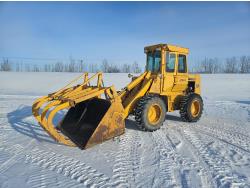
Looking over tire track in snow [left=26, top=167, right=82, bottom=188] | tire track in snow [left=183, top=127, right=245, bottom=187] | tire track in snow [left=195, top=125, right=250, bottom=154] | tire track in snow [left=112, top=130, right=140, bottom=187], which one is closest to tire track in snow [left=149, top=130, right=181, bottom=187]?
tire track in snow [left=112, top=130, right=140, bottom=187]

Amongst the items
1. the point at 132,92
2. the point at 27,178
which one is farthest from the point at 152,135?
the point at 27,178

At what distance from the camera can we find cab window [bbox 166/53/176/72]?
7017 millimetres

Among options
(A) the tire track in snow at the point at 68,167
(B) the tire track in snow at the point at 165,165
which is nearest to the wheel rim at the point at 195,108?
(B) the tire track in snow at the point at 165,165

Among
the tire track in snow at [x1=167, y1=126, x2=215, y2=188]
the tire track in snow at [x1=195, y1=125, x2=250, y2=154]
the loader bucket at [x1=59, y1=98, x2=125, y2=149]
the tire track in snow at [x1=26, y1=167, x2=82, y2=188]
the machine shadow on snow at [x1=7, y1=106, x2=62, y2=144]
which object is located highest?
the loader bucket at [x1=59, y1=98, x2=125, y2=149]

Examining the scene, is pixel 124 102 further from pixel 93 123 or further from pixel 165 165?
pixel 165 165

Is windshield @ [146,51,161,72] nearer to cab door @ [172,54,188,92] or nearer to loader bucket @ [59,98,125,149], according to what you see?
cab door @ [172,54,188,92]

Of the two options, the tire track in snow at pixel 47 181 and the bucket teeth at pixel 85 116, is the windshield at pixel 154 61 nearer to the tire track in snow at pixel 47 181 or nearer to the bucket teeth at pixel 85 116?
the bucket teeth at pixel 85 116

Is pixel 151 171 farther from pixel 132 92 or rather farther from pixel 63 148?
pixel 132 92

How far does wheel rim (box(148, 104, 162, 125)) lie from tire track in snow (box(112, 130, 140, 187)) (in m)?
0.82

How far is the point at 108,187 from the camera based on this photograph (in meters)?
3.41

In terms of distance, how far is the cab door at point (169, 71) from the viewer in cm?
700

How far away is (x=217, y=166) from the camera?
4.16 meters

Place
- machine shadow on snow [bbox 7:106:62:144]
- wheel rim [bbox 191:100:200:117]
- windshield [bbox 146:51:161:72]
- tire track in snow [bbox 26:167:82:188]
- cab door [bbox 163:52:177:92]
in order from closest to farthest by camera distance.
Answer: tire track in snow [bbox 26:167:82:188] < machine shadow on snow [bbox 7:106:62:144] < cab door [bbox 163:52:177:92] < windshield [bbox 146:51:161:72] < wheel rim [bbox 191:100:200:117]

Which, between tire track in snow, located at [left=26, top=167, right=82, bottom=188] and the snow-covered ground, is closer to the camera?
tire track in snow, located at [left=26, top=167, right=82, bottom=188]
